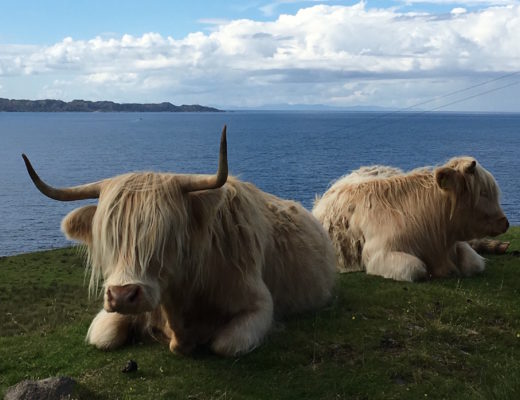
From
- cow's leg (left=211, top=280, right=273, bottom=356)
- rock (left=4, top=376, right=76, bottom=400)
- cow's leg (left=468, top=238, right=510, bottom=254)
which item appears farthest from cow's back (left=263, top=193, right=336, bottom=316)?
cow's leg (left=468, top=238, right=510, bottom=254)

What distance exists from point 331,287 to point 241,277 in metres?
2.15

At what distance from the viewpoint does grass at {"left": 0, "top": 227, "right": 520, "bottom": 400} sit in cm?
486

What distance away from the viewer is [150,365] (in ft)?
17.6

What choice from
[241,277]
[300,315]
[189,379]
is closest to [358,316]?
[300,315]

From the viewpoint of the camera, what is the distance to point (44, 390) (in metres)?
4.58

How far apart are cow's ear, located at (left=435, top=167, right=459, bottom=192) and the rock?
6081 millimetres

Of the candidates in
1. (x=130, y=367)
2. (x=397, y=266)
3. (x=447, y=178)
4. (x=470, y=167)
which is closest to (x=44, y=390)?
(x=130, y=367)

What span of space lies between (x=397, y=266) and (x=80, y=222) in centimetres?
509

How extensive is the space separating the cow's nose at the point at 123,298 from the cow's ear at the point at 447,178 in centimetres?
574

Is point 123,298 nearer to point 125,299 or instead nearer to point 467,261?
point 125,299

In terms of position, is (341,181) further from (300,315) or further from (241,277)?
(241,277)

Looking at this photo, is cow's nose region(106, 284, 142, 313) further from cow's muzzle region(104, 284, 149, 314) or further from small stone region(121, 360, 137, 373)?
small stone region(121, 360, 137, 373)

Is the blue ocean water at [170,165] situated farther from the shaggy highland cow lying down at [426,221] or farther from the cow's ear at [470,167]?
the cow's ear at [470,167]

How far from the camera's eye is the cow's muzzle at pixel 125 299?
14.4ft
